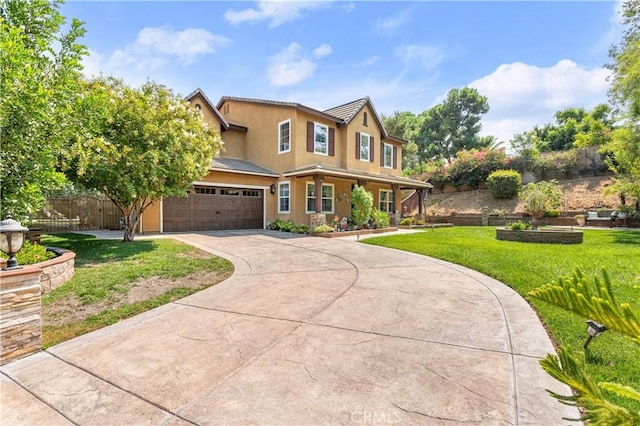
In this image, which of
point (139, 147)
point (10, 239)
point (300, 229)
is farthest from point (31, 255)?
point (300, 229)

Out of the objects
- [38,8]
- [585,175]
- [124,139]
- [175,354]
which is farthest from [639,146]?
[38,8]

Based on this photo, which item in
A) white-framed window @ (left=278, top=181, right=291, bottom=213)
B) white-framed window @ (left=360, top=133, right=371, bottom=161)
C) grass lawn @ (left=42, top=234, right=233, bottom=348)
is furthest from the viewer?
white-framed window @ (left=360, top=133, right=371, bottom=161)

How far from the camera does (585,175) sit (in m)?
23.5

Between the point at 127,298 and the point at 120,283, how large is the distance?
92 centimetres

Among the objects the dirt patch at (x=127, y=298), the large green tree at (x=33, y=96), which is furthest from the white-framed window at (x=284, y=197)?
the large green tree at (x=33, y=96)

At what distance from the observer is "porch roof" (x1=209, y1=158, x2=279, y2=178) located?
14.9 metres

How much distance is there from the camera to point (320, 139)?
663 inches

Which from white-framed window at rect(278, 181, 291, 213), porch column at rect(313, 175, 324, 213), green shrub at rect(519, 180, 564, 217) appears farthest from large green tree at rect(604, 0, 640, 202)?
white-framed window at rect(278, 181, 291, 213)

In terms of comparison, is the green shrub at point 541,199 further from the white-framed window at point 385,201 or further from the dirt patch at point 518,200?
the white-framed window at point 385,201

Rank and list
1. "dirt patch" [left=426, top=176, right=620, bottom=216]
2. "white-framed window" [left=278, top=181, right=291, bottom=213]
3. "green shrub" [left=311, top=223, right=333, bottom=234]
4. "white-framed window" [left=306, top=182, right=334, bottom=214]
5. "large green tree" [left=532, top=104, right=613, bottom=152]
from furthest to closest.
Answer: "large green tree" [left=532, top=104, right=613, bottom=152], "dirt patch" [left=426, top=176, right=620, bottom=216], "white-framed window" [left=306, top=182, right=334, bottom=214], "white-framed window" [left=278, top=181, right=291, bottom=213], "green shrub" [left=311, top=223, right=333, bottom=234]

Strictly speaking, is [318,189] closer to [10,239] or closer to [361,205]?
[361,205]

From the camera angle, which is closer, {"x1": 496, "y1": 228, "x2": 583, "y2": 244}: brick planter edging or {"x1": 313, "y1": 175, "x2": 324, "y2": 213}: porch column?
{"x1": 496, "y1": 228, "x2": 583, "y2": 244}: brick planter edging

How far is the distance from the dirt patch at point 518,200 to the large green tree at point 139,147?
21.1 m

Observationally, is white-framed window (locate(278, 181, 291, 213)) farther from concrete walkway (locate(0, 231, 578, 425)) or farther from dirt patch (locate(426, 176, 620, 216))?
dirt patch (locate(426, 176, 620, 216))
